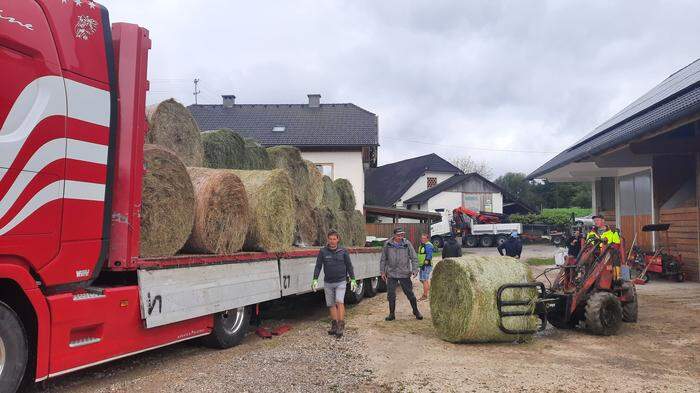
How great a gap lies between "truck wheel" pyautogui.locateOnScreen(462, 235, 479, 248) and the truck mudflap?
2961cm

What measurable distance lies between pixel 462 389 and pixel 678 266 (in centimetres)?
1128

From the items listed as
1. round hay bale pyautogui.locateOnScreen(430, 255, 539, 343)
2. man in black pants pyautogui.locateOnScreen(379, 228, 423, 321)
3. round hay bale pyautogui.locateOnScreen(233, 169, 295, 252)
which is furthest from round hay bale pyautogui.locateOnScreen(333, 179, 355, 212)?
round hay bale pyautogui.locateOnScreen(430, 255, 539, 343)

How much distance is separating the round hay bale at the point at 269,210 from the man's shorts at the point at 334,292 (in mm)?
A: 973

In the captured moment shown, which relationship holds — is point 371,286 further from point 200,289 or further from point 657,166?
point 657,166

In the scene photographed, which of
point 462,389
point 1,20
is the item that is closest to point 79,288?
point 1,20

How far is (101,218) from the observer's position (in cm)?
488

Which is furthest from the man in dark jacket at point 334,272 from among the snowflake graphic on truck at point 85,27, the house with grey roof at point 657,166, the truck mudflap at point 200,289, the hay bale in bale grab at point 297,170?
the house with grey roof at point 657,166

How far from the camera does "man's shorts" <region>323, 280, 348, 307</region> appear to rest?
8.35 meters

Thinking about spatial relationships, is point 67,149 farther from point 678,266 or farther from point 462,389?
point 678,266

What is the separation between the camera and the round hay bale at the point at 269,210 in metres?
7.38

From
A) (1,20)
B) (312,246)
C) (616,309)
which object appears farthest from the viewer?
(312,246)

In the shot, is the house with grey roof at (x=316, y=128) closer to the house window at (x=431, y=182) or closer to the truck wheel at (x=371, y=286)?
the truck wheel at (x=371, y=286)

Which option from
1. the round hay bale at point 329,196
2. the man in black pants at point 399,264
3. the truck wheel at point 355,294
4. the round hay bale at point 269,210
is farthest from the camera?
the round hay bale at point 329,196

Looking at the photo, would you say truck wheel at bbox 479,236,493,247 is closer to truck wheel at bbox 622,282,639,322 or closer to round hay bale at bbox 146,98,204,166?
truck wheel at bbox 622,282,639,322
